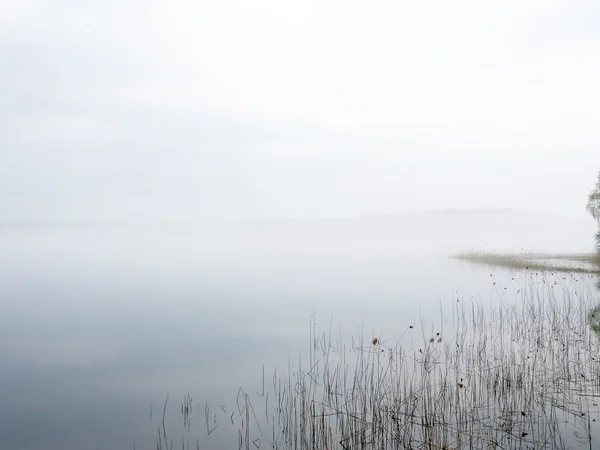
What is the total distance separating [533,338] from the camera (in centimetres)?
1289

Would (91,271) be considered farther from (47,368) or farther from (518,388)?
(518,388)

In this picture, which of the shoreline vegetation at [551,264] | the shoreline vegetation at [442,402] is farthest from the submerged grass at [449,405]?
the shoreline vegetation at [551,264]

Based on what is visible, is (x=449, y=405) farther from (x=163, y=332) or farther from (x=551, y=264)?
(x=551, y=264)

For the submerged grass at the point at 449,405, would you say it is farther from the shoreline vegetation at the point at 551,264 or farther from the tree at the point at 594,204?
the tree at the point at 594,204

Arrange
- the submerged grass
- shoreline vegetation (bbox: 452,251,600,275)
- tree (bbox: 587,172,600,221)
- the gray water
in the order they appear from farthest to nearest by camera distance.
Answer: tree (bbox: 587,172,600,221) → shoreline vegetation (bbox: 452,251,600,275) → the gray water → the submerged grass

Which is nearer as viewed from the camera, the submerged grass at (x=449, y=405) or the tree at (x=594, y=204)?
the submerged grass at (x=449, y=405)

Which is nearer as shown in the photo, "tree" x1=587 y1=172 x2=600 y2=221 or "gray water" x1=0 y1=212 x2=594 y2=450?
"gray water" x1=0 y1=212 x2=594 y2=450

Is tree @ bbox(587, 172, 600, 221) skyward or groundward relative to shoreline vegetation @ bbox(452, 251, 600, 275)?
skyward

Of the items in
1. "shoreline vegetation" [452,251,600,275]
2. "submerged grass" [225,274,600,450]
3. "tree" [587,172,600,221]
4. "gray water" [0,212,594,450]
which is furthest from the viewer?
"tree" [587,172,600,221]

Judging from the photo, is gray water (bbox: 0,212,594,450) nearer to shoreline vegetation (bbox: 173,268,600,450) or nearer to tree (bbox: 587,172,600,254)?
shoreline vegetation (bbox: 173,268,600,450)

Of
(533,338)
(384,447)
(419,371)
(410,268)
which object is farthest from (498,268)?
(384,447)

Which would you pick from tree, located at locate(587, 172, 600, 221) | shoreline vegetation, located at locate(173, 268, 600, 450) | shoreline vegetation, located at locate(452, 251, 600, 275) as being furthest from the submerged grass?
tree, located at locate(587, 172, 600, 221)

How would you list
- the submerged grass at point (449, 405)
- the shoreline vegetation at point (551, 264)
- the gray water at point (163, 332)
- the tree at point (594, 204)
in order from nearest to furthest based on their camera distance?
the submerged grass at point (449, 405)
the gray water at point (163, 332)
the shoreline vegetation at point (551, 264)
the tree at point (594, 204)

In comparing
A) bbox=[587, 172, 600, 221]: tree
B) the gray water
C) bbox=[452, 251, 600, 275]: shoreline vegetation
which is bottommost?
the gray water
